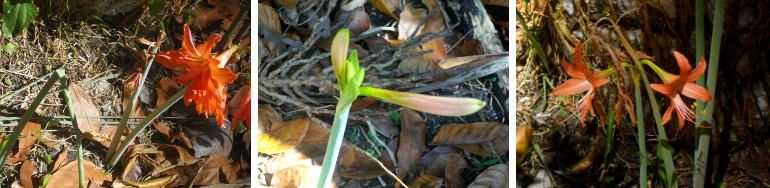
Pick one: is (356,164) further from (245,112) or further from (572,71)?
(572,71)

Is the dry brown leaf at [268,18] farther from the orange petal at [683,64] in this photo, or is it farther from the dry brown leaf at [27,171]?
the orange petal at [683,64]

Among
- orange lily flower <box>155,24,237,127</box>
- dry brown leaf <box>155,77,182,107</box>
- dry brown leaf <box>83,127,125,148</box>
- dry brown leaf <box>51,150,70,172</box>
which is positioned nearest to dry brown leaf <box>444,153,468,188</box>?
orange lily flower <box>155,24,237,127</box>

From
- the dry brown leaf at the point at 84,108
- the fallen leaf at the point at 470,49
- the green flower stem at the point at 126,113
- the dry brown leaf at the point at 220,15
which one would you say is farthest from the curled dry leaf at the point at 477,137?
the dry brown leaf at the point at 84,108

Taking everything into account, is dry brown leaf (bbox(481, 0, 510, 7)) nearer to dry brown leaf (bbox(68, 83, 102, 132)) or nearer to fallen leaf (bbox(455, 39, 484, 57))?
fallen leaf (bbox(455, 39, 484, 57))

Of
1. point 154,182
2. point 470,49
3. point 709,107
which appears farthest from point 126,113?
point 709,107

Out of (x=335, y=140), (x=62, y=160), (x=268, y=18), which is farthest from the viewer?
(x=62, y=160)

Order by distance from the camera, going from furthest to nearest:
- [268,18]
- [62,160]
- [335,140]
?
[62,160] < [268,18] < [335,140]

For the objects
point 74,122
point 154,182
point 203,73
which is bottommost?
point 154,182
